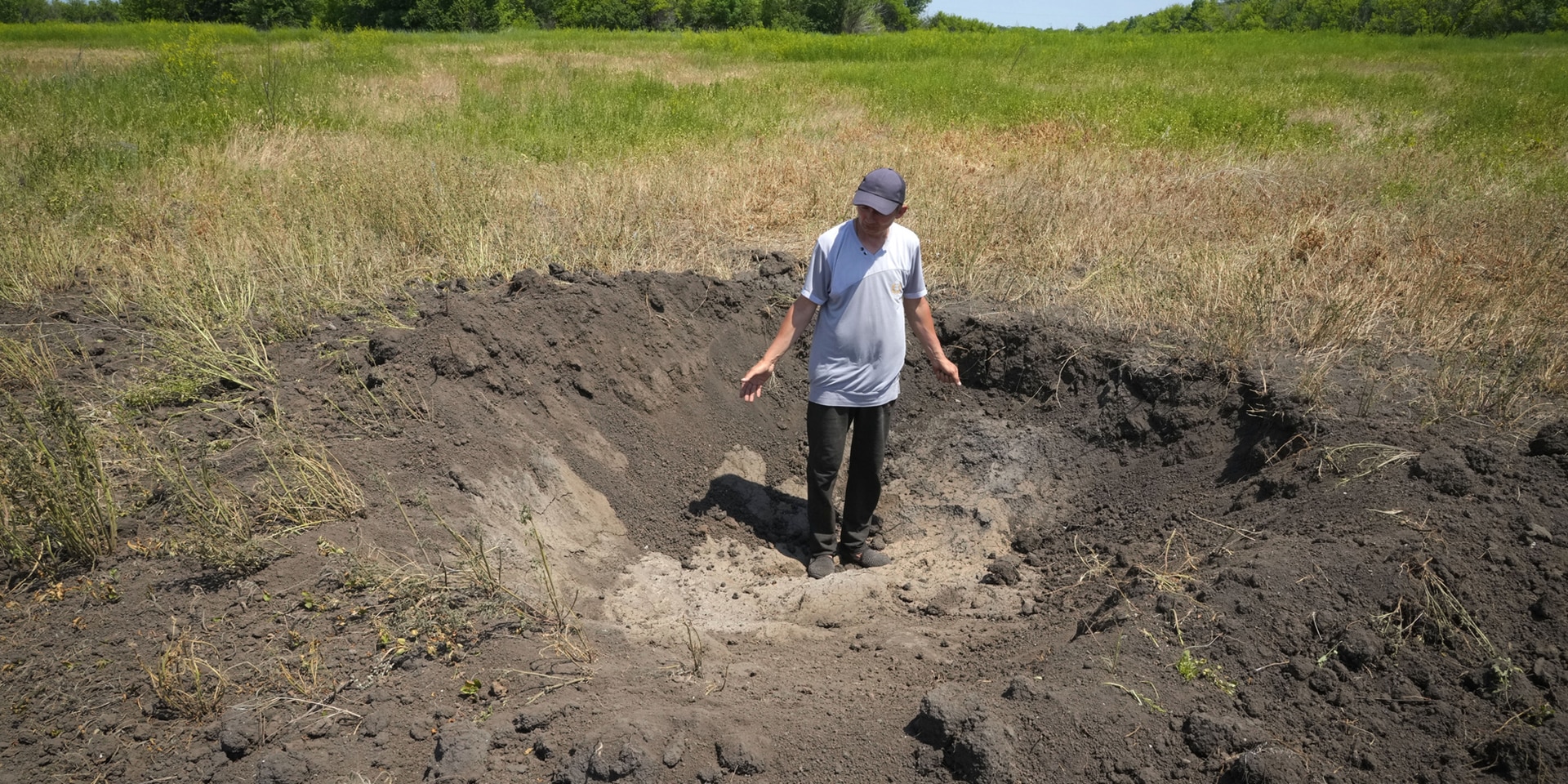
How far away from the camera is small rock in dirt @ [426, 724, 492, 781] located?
8.40 ft

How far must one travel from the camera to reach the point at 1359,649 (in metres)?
2.93

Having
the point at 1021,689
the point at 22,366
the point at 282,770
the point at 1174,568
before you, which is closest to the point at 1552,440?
the point at 1174,568

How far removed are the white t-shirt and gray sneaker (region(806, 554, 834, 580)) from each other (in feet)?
2.99

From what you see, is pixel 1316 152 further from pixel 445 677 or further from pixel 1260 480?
pixel 445 677

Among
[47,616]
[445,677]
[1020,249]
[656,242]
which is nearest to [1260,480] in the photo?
[1020,249]

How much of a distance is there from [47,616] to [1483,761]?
475 centimetres

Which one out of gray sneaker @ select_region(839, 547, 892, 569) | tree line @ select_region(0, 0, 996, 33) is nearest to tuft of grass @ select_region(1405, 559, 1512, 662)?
gray sneaker @ select_region(839, 547, 892, 569)

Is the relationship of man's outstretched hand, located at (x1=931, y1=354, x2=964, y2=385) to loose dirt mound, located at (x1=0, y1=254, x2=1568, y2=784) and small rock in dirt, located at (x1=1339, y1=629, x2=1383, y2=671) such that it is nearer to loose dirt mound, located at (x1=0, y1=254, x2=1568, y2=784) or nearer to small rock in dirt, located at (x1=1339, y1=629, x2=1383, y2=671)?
loose dirt mound, located at (x1=0, y1=254, x2=1568, y2=784)

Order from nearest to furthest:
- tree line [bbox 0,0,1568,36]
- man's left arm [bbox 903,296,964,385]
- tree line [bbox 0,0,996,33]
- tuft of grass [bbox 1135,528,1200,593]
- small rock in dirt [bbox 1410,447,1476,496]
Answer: tuft of grass [bbox 1135,528,1200,593], small rock in dirt [bbox 1410,447,1476,496], man's left arm [bbox 903,296,964,385], tree line [bbox 0,0,1568,36], tree line [bbox 0,0,996,33]

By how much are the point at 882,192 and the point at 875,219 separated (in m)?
0.13

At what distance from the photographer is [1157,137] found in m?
11.3

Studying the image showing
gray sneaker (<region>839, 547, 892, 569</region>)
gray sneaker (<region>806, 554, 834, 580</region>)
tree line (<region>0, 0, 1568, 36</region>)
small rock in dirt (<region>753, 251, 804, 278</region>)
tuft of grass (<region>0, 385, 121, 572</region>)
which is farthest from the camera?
tree line (<region>0, 0, 1568, 36</region>)

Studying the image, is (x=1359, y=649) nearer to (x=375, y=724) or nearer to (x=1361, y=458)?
(x=1361, y=458)

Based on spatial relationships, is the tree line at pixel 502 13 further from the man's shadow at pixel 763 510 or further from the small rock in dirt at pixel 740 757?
the small rock in dirt at pixel 740 757
